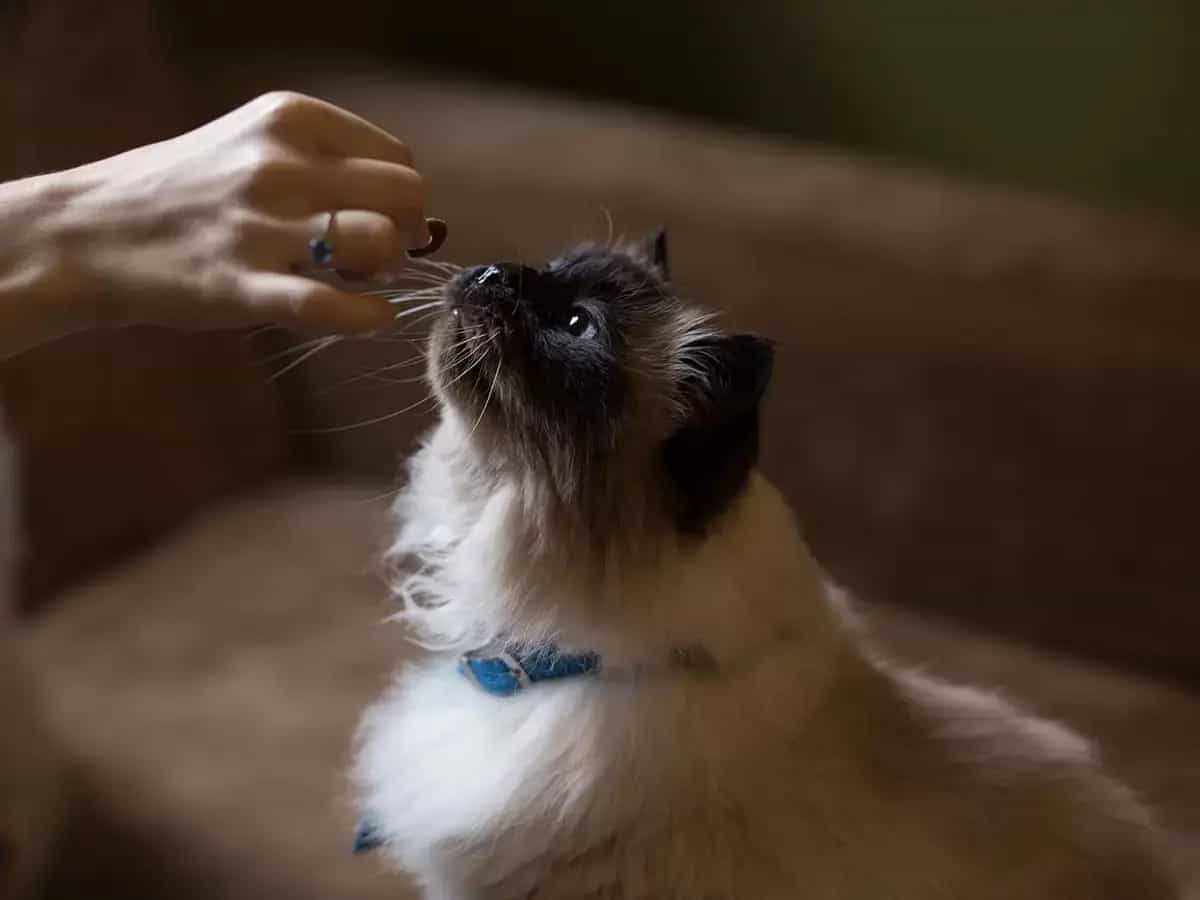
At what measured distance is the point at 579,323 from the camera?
973mm

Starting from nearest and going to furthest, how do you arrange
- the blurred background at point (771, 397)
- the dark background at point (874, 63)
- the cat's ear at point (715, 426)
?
the cat's ear at point (715, 426) → the blurred background at point (771, 397) → the dark background at point (874, 63)

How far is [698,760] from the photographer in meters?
0.96

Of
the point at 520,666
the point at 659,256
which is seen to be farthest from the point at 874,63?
the point at 520,666

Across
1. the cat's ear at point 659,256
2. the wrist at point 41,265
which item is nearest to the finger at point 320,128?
the wrist at point 41,265

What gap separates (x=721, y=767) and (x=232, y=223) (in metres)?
0.52

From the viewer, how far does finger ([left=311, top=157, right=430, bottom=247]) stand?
0.72 metres

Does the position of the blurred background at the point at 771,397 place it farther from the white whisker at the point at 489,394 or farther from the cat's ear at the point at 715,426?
the cat's ear at the point at 715,426

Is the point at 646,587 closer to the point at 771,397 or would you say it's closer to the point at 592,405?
the point at 592,405

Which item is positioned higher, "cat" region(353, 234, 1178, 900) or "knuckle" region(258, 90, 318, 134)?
"knuckle" region(258, 90, 318, 134)

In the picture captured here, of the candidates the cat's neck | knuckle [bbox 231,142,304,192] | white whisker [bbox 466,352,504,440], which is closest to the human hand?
knuckle [bbox 231,142,304,192]

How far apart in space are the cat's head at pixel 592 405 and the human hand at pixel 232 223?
18 cm

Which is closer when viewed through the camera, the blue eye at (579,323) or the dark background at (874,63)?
the blue eye at (579,323)

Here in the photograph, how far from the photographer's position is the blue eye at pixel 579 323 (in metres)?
0.96

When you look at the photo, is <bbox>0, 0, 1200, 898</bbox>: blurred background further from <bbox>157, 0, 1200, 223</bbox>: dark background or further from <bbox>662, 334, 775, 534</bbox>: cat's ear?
<bbox>662, 334, 775, 534</bbox>: cat's ear
